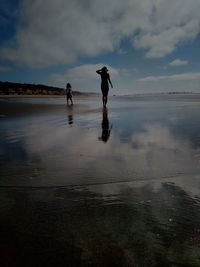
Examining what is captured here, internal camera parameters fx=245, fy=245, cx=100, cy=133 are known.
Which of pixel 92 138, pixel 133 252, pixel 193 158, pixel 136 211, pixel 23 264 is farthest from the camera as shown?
pixel 92 138

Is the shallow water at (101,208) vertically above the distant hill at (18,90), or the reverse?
the distant hill at (18,90)

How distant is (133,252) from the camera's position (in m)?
1.81

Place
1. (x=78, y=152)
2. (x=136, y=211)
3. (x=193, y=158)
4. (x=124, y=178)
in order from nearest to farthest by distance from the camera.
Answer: (x=136, y=211)
(x=124, y=178)
(x=193, y=158)
(x=78, y=152)

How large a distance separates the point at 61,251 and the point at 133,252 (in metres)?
0.53

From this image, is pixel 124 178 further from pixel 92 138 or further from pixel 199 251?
pixel 92 138

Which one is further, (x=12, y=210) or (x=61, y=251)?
(x=12, y=210)

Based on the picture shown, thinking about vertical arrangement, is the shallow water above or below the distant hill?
below

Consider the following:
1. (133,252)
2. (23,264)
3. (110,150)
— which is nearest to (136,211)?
(133,252)

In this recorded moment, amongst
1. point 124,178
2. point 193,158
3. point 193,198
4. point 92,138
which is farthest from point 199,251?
point 92,138

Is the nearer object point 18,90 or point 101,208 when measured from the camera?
point 101,208

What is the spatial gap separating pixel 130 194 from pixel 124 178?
512 mm

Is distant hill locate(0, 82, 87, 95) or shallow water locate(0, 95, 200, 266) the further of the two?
distant hill locate(0, 82, 87, 95)

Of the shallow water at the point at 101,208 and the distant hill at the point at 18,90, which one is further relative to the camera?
the distant hill at the point at 18,90

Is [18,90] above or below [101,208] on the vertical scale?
above
